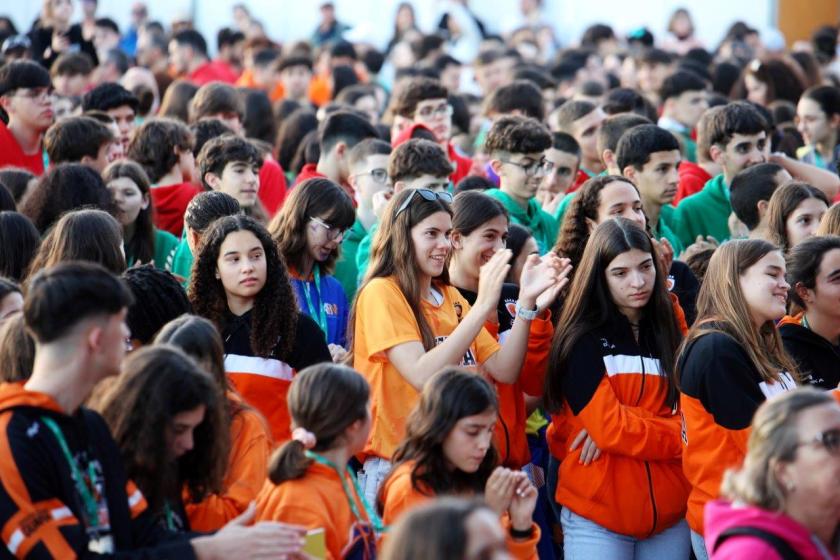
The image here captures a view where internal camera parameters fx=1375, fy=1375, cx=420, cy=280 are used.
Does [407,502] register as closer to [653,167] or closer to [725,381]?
[725,381]

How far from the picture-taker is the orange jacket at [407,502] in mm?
4227

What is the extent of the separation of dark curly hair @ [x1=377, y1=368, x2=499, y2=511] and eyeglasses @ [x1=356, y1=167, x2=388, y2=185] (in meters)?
3.21

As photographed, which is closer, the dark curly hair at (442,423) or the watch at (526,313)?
the dark curly hair at (442,423)

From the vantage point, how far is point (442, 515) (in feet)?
9.38

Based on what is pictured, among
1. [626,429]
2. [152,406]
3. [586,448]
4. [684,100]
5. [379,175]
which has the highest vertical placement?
[152,406]

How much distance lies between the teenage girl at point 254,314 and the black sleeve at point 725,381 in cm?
135

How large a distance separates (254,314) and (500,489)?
1.36m

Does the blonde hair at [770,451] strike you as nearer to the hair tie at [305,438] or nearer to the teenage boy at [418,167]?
the hair tie at [305,438]

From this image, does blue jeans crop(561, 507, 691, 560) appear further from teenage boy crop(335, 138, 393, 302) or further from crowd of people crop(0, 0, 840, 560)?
teenage boy crop(335, 138, 393, 302)

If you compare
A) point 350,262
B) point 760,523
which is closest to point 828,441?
point 760,523

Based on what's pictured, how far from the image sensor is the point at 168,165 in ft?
25.3

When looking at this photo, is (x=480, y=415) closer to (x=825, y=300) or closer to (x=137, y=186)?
(x=825, y=300)

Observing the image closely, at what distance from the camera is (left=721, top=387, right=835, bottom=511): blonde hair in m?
3.50

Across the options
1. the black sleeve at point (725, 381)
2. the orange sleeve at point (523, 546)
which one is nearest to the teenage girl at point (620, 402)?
the black sleeve at point (725, 381)
